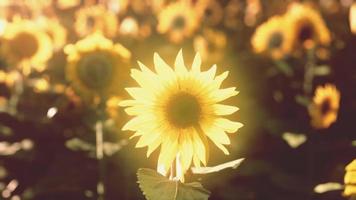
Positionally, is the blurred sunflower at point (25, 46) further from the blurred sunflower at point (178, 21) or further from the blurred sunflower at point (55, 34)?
the blurred sunflower at point (178, 21)

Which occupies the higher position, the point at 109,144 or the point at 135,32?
the point at 135,32

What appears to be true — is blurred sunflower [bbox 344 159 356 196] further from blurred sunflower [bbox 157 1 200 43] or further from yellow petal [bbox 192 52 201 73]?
blurred sunflower [bbox 157 1 200 43]

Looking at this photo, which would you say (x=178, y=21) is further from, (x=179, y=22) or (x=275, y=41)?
(x=275, y=41)

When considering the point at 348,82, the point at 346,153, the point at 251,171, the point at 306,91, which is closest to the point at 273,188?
the point at 251,171

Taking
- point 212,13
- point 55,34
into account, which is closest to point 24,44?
point 55,34

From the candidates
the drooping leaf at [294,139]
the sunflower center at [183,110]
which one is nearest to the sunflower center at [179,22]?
the drooping leaf at [294,139]

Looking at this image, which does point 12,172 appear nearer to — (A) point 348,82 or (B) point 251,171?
(B) point 251,171

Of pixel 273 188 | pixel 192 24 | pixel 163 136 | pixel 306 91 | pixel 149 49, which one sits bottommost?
pixel 163 136

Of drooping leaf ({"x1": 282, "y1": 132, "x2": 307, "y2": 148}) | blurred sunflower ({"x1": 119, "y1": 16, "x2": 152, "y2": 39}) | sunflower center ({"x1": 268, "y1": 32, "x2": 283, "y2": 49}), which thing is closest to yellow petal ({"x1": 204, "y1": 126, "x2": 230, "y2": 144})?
drooping leaf ({"x1": 282, "y1": 132, "x2": 307, "y2": 148})
